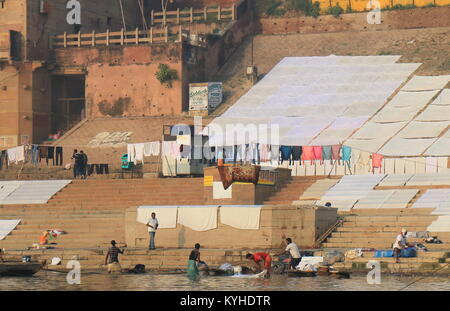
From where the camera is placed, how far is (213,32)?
6081cm

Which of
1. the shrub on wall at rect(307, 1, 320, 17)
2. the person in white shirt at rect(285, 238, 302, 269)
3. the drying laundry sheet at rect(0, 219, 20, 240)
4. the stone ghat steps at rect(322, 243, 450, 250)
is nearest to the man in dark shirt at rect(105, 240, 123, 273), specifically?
the person in white shirt at rect(285, 238, 302, 269)

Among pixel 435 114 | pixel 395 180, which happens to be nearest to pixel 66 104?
pixel 435 114

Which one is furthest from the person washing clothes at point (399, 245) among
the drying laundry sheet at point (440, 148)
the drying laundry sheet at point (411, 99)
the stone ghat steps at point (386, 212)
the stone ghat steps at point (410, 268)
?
the drying laundry sheet at point (411, 99)

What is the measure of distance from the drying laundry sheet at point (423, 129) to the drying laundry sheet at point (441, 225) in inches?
377

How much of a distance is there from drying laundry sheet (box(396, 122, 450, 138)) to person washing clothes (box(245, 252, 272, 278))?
14422 millimetres

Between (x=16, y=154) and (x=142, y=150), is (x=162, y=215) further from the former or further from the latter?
(x=16, y=154)

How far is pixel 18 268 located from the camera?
1335 inches

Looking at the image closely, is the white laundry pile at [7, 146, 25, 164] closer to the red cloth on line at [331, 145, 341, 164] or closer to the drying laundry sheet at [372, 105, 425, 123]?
the red cloth on line at [331, 145, 341, 164]

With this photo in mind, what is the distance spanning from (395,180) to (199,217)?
7.87 m

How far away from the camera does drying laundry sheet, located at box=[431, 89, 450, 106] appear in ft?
161

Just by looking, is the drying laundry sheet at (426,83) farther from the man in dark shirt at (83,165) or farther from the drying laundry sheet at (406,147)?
the man in dark shirt at (83,165)
